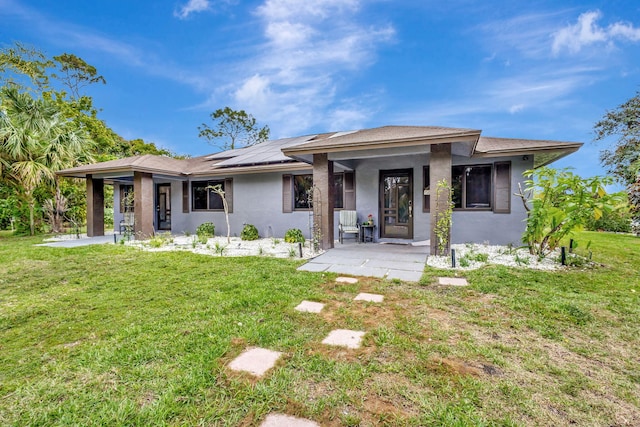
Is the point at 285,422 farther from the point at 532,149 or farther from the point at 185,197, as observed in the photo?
the point at 185,197

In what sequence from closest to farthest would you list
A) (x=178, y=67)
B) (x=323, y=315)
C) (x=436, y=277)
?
(x=323, y=315)
(x=436, y=277)
(x=178, y=67)

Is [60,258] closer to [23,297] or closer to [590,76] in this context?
[23,297]

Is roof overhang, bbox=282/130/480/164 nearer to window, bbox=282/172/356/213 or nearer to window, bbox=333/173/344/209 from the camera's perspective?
window, bbox=333/173/344/209

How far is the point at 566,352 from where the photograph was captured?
2.52 m

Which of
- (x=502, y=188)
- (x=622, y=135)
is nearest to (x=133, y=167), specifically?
(x=502, y=188)

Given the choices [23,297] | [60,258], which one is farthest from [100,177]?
[23,297]

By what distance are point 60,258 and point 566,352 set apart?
944 cm

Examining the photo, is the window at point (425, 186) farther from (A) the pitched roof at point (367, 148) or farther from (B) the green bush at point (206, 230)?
(B) the green bush at point (206, 230)

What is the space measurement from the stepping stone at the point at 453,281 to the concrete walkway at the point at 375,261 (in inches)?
14.0

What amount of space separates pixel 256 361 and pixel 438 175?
5595 millimetres

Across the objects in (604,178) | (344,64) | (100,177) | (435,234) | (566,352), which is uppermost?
(344,64)

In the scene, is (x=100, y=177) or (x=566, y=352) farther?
(x=100, y=177)

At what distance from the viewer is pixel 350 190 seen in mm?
9508

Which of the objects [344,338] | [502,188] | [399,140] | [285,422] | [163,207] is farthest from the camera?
[163,207]
